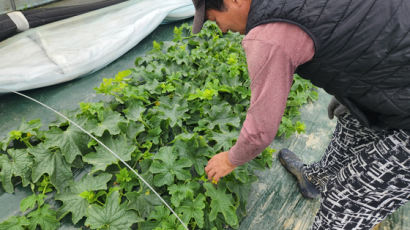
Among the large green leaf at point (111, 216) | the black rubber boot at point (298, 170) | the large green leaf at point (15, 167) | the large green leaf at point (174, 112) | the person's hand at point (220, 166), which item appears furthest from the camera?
the large green leaf at point (174, 112)

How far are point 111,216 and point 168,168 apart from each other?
40cm

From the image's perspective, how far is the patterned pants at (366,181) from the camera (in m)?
1.13

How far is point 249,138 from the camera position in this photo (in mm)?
1023

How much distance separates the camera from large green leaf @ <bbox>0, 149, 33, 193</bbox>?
5.35ft

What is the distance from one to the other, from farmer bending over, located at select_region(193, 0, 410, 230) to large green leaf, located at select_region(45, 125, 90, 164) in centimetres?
94

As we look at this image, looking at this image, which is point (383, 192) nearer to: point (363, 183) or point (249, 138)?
point (363, 183)

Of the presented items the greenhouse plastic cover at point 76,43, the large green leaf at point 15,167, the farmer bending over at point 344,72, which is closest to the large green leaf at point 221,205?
the farmer bending over at point 344,72

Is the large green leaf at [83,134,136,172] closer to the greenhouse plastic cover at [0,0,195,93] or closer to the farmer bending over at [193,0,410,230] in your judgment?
the farmer bending over at [193,0,410,230]

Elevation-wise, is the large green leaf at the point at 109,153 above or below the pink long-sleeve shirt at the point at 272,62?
below

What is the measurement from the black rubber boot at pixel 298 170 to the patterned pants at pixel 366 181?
1.29 feet

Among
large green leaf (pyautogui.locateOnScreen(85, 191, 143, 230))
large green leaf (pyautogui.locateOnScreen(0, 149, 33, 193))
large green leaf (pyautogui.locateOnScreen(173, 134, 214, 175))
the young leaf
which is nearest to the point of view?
large green leaf (pyautogui.locateOnScreen(85, 191, 143, 230))

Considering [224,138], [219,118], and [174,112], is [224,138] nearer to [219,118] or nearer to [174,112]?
[219,118]

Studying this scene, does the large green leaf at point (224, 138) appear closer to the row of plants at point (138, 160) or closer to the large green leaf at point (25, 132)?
the row of plants at point (138, 160)

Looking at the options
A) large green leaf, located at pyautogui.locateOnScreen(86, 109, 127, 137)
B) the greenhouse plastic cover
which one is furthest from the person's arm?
the greenhouse plastic cover
